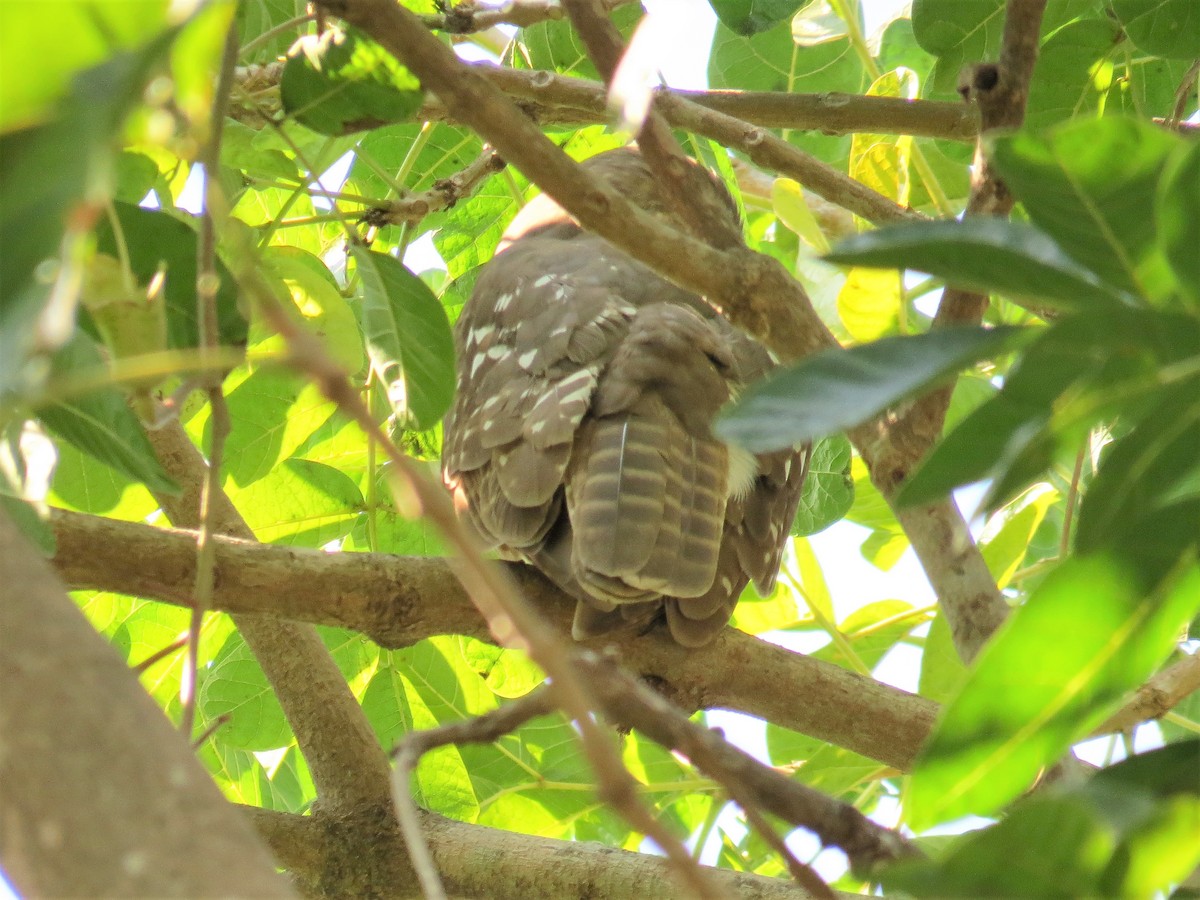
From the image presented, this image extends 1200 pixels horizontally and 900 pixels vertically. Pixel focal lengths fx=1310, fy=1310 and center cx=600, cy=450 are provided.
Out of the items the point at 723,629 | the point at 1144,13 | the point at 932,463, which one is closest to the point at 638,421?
the point at 723,629

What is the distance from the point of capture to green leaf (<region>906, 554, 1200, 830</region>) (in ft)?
2.75

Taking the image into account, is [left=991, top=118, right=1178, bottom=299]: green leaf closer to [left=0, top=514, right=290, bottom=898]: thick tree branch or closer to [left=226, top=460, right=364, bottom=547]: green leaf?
[left=0, top=514, right=290, bottom=898]: thick tree branch

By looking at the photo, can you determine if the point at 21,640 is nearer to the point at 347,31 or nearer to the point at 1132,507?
the point at 1132,507

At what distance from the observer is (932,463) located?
34.3 inches

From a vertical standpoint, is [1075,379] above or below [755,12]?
below

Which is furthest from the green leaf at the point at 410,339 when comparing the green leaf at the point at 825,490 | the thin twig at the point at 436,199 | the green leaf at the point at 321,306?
the green leaf at the point at 825,490

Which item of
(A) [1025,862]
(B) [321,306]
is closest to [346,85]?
(B) [321,306]

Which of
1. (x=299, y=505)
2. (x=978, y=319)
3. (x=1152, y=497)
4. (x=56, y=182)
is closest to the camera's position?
(x=56, y=182)

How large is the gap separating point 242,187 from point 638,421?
901mm

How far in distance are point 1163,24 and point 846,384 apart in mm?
1622

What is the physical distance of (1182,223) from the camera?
0.80 m

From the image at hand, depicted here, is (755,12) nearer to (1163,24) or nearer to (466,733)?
(1163,24)

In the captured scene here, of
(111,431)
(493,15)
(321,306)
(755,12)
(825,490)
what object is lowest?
(825,490)

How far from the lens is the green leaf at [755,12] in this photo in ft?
6.84
